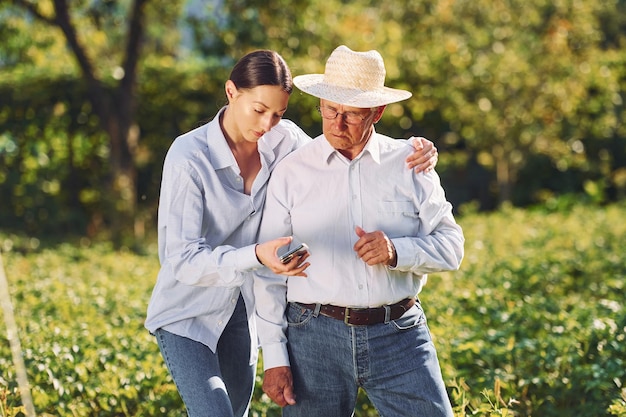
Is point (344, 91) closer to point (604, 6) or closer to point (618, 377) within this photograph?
point (618, 377)

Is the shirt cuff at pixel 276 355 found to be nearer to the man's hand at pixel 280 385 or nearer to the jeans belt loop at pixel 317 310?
the man's hand at pixel 280 385

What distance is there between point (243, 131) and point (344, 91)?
0.40m

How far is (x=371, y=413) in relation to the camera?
4602 mm

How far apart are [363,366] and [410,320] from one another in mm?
224

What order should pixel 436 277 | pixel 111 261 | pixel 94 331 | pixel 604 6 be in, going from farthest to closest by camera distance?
pixel 604 6 < pixel 111 261 < pixel 436 277 < pixel 94 331

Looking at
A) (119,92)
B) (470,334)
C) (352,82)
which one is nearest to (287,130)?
(352,82)

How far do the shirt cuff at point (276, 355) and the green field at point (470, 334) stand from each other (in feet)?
3.20

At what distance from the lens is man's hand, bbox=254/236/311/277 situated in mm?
2916

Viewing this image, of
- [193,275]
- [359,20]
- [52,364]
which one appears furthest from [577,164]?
[193,275]

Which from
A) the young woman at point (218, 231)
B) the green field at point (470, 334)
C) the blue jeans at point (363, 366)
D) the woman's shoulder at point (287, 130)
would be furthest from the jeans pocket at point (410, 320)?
the woman's shoulder at point (287, 130)

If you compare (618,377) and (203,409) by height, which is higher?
(203,409)

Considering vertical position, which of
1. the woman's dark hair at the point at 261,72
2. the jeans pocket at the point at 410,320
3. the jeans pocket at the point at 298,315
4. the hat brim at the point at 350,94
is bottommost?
the jeans pocket at the point at 410,320

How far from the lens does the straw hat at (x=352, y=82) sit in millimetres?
3090

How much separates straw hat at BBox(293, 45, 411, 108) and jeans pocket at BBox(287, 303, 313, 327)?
0.70 m
